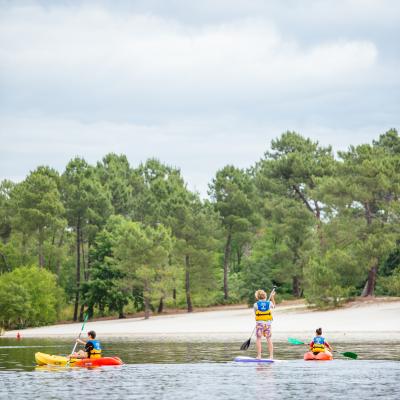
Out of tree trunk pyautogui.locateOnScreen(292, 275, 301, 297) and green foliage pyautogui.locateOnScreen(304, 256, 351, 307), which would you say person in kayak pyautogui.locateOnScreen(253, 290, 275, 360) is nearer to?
green foliage pyautogui.locateOnScreen(304, 256, 351, 307)

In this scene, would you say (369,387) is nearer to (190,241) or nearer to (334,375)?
(334,375)

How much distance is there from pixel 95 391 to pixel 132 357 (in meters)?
13.9

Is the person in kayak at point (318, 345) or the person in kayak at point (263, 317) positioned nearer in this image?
the person in kayak at point (263, 317)

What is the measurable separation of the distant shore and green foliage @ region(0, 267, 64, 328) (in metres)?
2.50

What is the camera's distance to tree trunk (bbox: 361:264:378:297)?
72438mm

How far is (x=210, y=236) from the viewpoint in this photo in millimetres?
89750

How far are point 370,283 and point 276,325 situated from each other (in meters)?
12.7

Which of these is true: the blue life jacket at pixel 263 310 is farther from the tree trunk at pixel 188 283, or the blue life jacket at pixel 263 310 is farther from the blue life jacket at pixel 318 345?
the tree trunk at pixel 188 283

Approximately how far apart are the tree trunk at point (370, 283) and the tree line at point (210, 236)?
0.10 m

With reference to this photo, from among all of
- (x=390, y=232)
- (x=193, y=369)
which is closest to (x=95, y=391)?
(x=193, y=369)

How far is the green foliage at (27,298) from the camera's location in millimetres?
82125

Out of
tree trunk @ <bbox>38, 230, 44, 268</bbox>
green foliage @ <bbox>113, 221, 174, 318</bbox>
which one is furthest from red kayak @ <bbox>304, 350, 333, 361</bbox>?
tree trunk @ <bbox>38, 230, 44, 268</bbox>

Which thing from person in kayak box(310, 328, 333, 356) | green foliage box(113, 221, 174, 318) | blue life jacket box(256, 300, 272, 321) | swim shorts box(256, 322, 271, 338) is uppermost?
green foliage box(113, 221, 174, 318)

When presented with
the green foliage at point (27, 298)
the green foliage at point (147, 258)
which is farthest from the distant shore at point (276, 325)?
the green foliage at point (147, 258)
